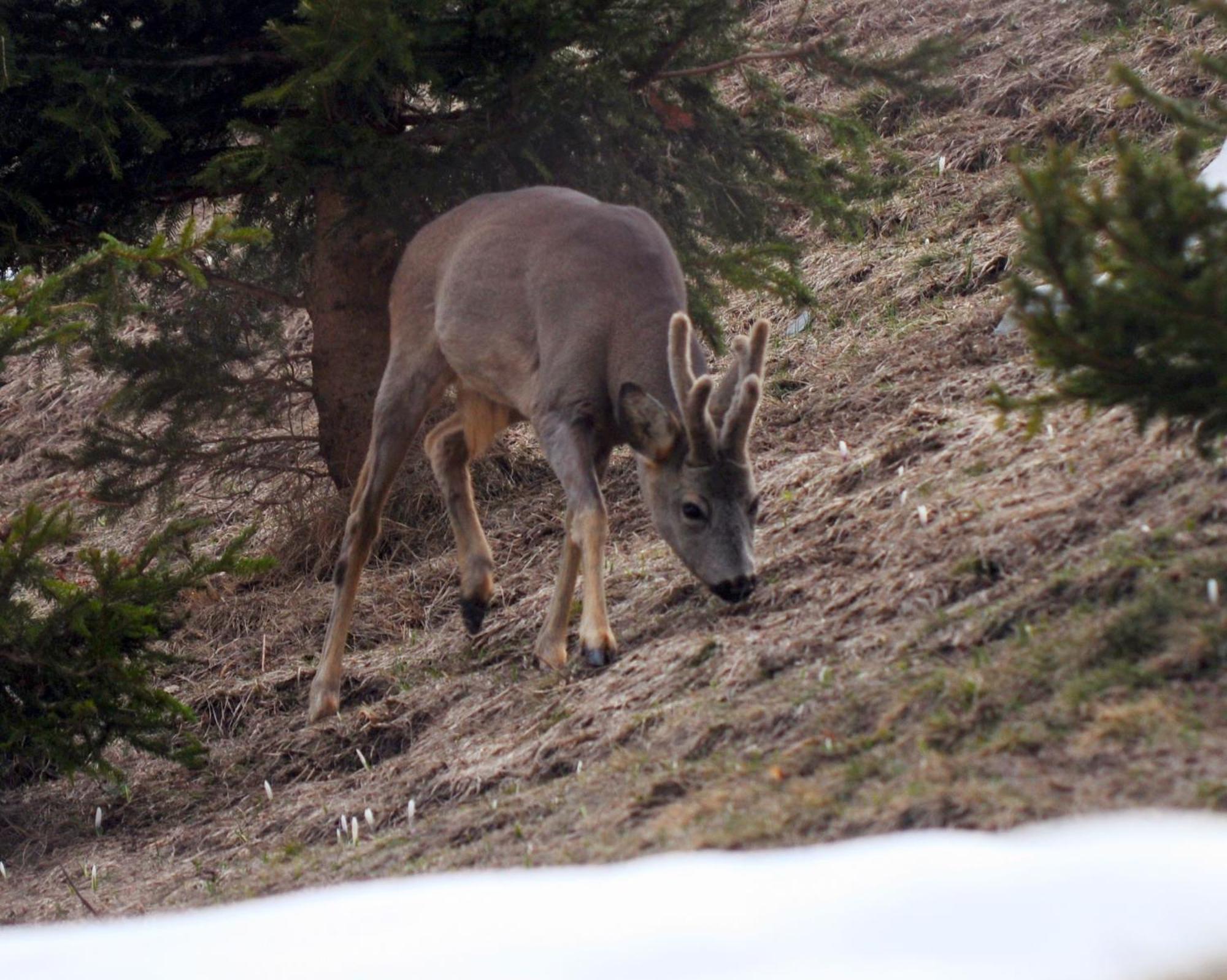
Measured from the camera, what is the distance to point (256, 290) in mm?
9242

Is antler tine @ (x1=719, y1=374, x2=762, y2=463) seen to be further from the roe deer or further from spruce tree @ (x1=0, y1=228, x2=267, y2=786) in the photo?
spruce tree @ (x1=0, y1=228, x2=267, y2=786)

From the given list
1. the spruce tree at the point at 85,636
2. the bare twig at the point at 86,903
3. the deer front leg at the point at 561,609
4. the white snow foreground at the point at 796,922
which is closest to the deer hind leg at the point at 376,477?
the spruce tree at the point at 85,636

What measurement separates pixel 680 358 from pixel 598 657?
134cm

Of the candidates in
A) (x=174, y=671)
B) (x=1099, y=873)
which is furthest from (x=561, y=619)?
(x=1099, y=873)

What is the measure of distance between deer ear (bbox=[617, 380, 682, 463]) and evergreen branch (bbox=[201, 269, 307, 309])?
137 inches

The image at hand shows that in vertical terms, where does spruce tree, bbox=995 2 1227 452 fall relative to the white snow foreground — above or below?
above

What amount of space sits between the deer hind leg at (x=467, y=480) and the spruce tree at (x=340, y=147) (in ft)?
3.99

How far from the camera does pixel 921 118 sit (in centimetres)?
1282

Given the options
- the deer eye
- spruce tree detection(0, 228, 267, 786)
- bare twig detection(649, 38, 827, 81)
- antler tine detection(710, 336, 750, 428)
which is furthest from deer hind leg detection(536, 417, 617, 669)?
bare twig detection(649, 38, 827, 81)

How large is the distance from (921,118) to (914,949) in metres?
10.8

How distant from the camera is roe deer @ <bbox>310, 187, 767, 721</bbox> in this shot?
6344 millimetres

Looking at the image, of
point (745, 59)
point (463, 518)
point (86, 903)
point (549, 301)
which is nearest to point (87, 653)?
point (86, 903)

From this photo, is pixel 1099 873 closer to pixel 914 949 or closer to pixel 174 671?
pixel 914 949

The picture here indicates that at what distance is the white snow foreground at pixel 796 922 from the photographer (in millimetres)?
2908
